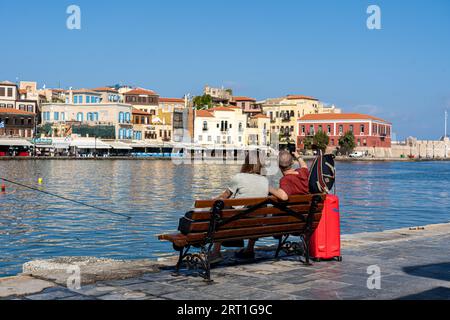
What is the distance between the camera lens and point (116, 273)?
22.6 feet

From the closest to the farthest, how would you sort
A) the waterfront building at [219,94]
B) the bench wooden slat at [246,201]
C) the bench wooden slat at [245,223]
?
the bench wooden slat at [246,201] < the bench wooden slat at [245,223] < the waterfront building at [219,94]

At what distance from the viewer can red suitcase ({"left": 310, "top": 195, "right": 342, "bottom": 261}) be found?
7969 millimetres

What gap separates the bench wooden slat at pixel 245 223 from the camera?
6734 mm

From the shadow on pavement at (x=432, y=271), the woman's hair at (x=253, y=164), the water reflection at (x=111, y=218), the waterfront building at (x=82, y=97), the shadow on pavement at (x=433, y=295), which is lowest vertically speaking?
the water reflection at (x=111, y=218)

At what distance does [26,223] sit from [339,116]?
9862cm

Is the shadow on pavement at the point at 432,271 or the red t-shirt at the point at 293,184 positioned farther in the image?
the red t-shirt at the point at 293,184

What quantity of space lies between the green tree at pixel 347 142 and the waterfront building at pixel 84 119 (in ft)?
135

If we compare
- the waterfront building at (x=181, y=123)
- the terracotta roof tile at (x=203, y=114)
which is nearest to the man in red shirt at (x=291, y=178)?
the terracotta roof tile at (x=203, y=114)

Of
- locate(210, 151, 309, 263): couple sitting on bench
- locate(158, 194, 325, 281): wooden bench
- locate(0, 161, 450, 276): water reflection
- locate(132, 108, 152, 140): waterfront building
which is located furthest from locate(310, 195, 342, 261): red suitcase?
locate(132, 108, 152, 140): waterfront building

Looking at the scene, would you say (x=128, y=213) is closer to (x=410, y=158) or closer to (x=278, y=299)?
(x=278, y=299)

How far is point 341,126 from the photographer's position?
11238cm

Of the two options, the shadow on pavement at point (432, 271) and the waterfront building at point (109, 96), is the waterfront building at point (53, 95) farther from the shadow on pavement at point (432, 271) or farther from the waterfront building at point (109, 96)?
the shadow on pavement at point (432, 271)

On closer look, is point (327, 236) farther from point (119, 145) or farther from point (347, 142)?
point (347, 142)

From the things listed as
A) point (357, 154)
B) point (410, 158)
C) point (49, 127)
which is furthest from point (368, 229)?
point (410, 158)
